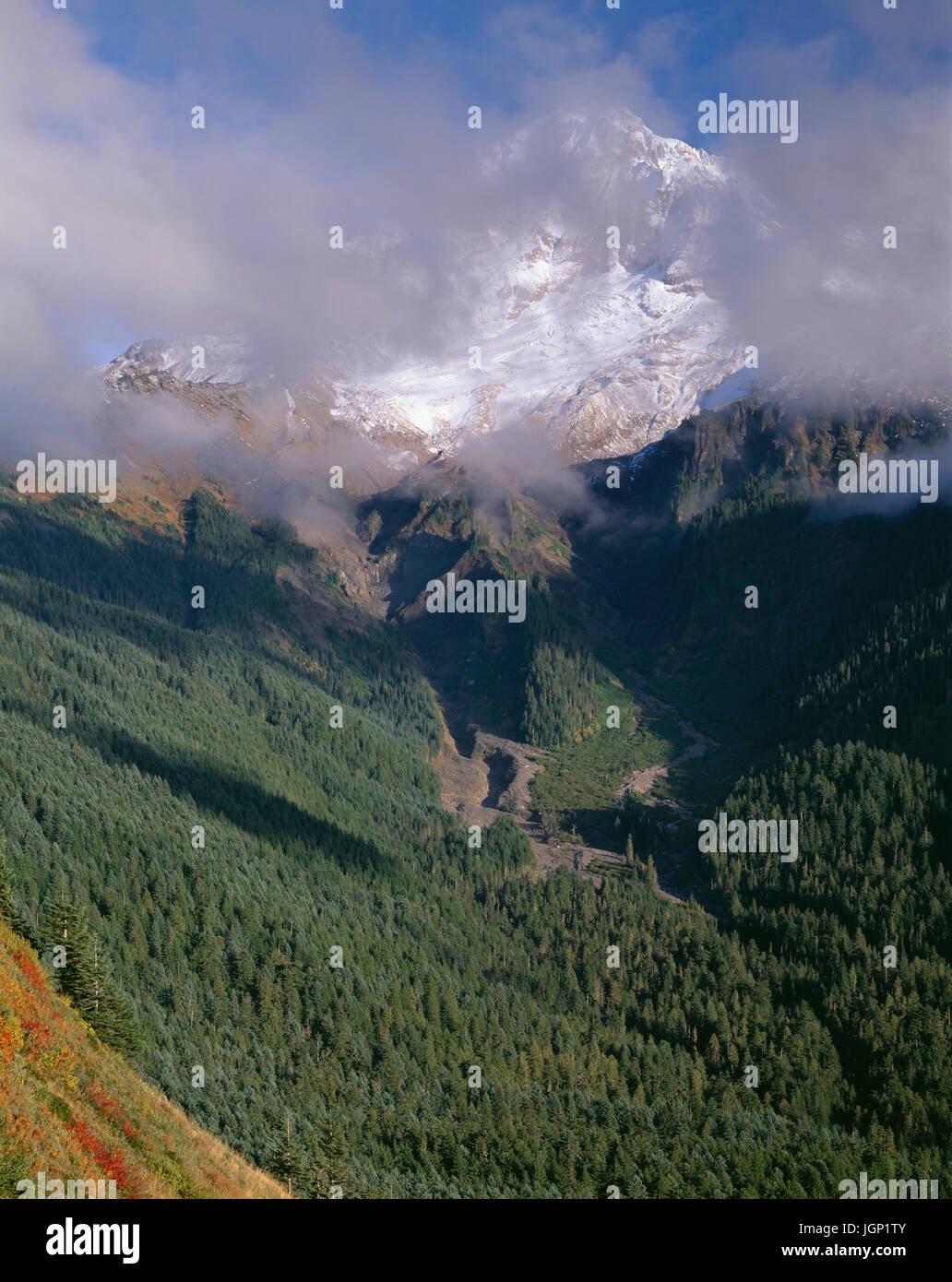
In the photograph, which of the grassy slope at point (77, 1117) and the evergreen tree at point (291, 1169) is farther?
the evergreen tree at point (291, 1169)

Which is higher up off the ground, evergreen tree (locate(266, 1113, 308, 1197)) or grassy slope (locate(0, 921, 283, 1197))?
grassy slope (locate(0, 921, 283, 1197))

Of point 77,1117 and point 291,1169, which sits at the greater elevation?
point 77,1117

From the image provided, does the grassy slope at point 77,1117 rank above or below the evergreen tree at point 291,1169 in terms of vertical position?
above

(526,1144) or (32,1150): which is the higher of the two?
(32,1150)

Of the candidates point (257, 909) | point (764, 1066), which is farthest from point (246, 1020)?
point (764, 1066)

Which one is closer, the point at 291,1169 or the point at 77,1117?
the point at 77,1117

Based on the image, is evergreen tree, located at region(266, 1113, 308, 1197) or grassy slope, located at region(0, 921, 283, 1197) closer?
grassy slope, located at region(0, 921, 283, 1197)
